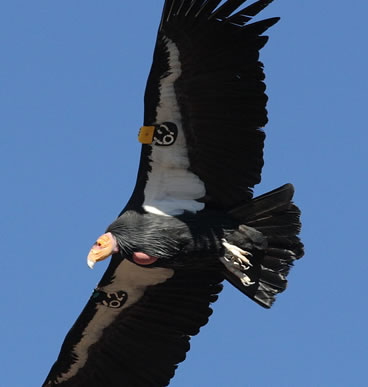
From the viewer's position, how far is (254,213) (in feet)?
52.3

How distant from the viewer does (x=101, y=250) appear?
15539 millimetres

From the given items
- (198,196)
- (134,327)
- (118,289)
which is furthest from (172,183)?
(134,327)

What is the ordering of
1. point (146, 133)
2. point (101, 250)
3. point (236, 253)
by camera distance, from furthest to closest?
point (236, 253)
point (146, 133)
point (101, 250)

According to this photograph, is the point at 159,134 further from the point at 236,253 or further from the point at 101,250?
the point at 236,253

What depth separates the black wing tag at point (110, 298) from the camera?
16812 millimetres

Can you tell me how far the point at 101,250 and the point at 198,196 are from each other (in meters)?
1.32

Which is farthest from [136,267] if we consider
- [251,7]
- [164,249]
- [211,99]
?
[251,7]

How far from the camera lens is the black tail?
15.9 metres

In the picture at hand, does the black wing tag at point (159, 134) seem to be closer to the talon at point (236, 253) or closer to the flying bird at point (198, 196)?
the flying bird at point (198, 196)

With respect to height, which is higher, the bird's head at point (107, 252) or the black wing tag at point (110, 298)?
the bird's head at point (107, 252)

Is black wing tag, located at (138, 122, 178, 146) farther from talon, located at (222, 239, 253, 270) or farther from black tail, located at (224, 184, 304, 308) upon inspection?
talon, located at (222, 239, 253, 270)

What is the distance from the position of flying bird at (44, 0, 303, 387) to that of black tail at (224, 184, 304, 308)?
11 millimetres

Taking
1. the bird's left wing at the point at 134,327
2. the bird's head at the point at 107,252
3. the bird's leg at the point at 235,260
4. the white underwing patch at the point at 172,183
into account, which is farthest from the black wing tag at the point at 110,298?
the bird's leg at the point at 235,260

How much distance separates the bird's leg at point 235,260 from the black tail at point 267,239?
62 millimetres
